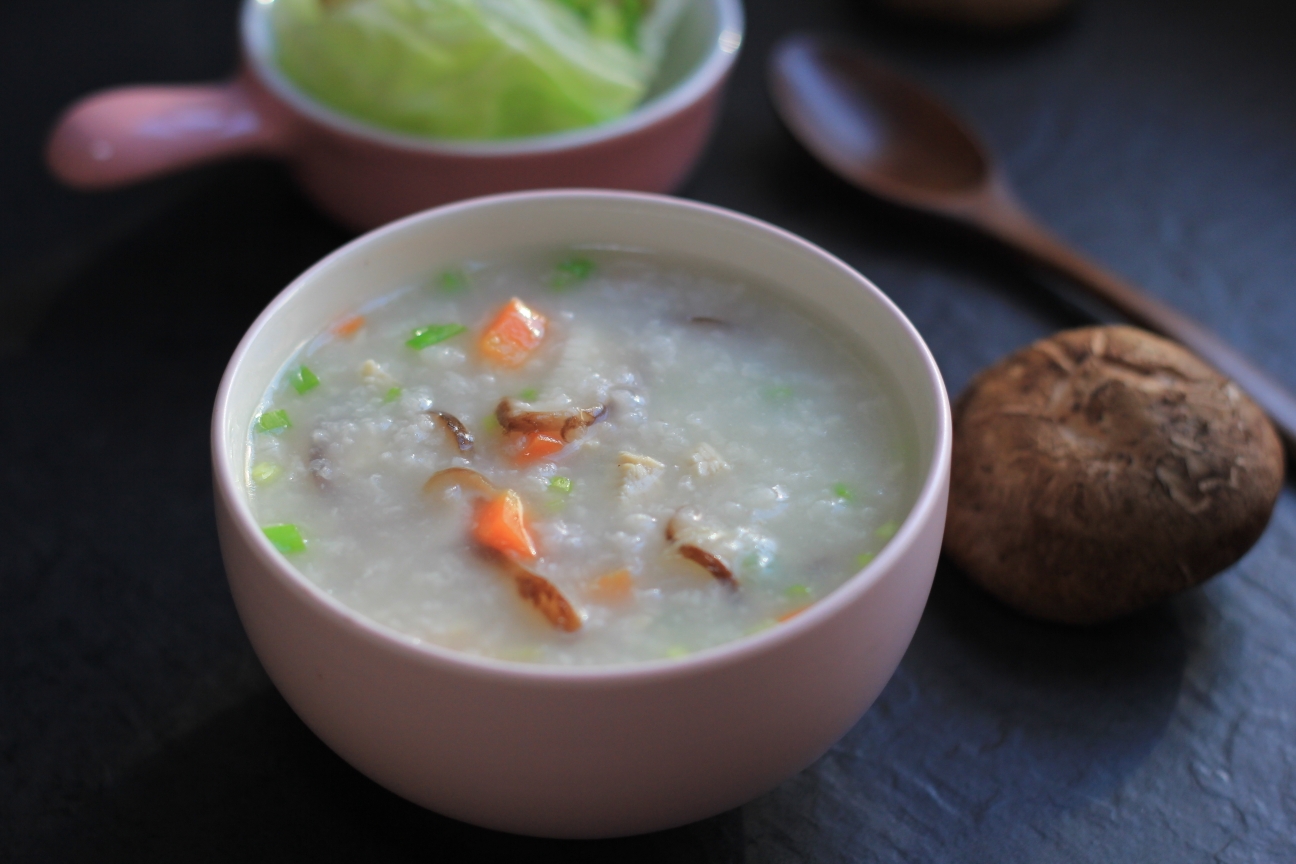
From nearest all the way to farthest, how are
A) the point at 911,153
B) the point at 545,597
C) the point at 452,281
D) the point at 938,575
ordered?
the point at 545,597, the point at 452,281, the point at 938,575, the point at 911,153

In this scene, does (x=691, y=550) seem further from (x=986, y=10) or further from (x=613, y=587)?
(x=986, y=10)

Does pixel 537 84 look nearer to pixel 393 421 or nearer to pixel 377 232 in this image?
pixel 377 232

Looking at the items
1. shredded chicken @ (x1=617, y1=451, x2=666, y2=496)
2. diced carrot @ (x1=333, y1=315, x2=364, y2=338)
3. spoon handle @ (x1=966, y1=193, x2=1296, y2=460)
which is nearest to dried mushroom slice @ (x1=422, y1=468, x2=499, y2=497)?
shredded chicken @ (x1=617, y1=451, x2=666, y2=496)

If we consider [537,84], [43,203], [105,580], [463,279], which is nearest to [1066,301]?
[537,84]

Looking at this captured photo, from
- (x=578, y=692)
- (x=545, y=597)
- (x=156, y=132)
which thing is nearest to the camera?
(x=578, y=692)

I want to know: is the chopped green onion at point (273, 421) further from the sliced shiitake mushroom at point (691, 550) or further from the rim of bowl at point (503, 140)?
the rim of bowl at point (503, 140)

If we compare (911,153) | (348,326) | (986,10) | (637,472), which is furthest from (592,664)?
(986,10)
